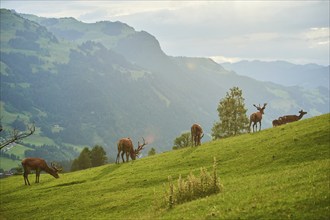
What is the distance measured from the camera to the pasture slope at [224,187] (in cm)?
1862

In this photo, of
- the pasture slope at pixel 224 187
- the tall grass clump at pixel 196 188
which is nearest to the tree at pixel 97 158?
the pasture slope at pixel 224 187

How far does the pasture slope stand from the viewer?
733 inches

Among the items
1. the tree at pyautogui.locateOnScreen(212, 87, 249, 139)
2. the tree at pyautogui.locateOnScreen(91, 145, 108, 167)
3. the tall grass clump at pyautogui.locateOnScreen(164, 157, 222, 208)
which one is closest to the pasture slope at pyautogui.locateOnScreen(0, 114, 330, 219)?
the tall grass clump at pyautogui.locateOnScreen(164, 157, 222, 208)

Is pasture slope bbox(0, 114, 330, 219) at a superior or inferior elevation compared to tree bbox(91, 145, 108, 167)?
inferior

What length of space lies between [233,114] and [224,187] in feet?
184

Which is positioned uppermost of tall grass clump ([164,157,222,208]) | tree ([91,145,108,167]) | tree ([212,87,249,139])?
tree ([212,87,249,139])

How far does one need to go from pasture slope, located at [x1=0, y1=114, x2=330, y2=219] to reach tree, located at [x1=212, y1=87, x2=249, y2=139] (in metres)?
34.6

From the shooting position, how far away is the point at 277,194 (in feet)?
64.8

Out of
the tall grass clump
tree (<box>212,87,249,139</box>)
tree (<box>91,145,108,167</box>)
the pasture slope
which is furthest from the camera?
tree (<box>91,145,108,167</box>)

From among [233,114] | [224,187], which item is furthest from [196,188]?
[233,114]

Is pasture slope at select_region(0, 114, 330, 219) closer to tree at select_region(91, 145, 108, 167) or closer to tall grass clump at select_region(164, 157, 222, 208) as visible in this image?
tall grass clump at select_region(164, 157, 222, 208)

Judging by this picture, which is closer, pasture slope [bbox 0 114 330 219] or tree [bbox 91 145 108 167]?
pasture slope [bbox 0 114 330 219]

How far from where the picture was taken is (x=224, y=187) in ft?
83.8

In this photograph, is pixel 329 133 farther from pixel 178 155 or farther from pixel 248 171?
pixel 178 155
